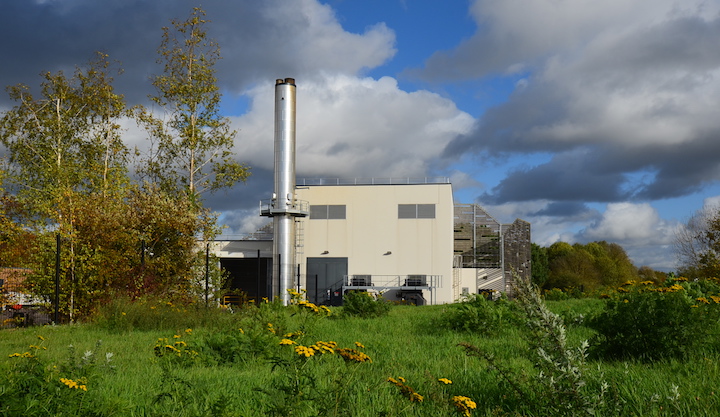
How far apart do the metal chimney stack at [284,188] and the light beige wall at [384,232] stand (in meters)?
4.30

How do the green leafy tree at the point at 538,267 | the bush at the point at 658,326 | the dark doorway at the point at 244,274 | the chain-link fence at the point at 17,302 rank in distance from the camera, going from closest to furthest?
the bush at the point at 658,326
the chain-link fence at the point at 17,302
the dark doorway at the point at 244,274
the green leafy tree at the point at 538,267

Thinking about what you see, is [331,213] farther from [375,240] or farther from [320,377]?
[320,377]

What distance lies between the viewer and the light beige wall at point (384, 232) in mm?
34812

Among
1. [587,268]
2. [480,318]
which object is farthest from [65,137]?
[587,268]

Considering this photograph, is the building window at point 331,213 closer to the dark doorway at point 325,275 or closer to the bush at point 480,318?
the dark doorway at point 325,275

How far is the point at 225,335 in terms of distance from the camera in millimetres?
7625

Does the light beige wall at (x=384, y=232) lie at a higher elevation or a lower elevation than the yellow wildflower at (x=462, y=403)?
higher

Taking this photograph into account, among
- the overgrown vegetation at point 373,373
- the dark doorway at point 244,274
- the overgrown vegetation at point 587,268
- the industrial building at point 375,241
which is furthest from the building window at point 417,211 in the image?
the overgrown vegetation at point 373,373

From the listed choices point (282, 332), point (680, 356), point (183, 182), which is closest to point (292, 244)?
point (183, 182)

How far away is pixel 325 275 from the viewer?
115 feet

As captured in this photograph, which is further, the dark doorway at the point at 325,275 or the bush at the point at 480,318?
the dark doorway at the point at 325,275

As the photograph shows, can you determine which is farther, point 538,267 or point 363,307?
point 538,267

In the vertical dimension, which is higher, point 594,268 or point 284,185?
point 284,185

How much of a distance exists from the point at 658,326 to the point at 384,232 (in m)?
29.3
